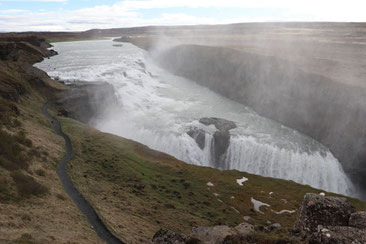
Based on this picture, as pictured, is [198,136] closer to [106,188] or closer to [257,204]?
[257,204]

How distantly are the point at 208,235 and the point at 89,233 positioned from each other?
27.7 feet

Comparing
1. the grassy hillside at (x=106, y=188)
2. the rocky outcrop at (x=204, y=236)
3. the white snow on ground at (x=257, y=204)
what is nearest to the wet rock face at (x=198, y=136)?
the grassy hillside at (x=106, y=188)

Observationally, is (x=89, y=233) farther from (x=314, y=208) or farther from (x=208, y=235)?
(x=314, y=208)

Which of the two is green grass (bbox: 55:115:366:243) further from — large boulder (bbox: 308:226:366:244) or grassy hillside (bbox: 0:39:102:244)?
large boulder (bbox: 308:226:366:244)

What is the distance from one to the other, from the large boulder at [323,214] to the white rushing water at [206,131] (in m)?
32.3

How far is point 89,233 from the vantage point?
18672mm

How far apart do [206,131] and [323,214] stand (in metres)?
37.1

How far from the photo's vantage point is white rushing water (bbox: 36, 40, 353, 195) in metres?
48.3

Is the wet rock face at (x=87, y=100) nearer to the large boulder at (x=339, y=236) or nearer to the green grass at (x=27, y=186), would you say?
the green grass at (x=27, y=186)

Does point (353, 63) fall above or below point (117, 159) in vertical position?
above

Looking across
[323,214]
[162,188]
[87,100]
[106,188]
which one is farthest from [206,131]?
[323,214]

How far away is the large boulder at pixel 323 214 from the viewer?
16531 millimetres

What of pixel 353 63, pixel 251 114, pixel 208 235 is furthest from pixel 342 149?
pixel 208 235

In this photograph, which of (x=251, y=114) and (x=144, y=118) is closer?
(x=144, y=118)
